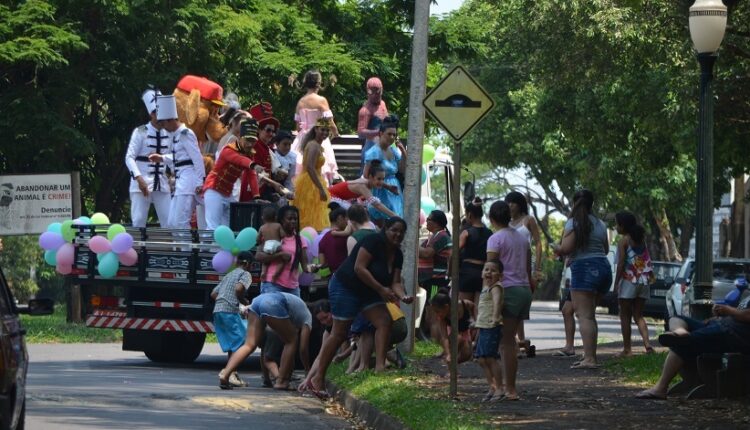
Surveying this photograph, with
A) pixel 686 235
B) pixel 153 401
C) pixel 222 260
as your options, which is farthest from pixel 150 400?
pixel 686 235

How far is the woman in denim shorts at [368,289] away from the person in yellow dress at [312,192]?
12.2ft

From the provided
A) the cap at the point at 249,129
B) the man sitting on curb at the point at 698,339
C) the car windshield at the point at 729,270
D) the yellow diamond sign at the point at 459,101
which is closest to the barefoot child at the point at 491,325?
the man sitting on curb at the point at 698,339

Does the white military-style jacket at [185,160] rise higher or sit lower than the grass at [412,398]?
higher

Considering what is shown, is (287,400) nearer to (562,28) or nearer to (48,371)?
(48,371)

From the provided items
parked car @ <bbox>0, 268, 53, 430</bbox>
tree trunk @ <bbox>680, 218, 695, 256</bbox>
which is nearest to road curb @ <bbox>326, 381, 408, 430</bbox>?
parked car @ <bbox>0, 268, 53, 430</bbox>

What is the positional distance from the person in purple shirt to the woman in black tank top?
10.1 ft

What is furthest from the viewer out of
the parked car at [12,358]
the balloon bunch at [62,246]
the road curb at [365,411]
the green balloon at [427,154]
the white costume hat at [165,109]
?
the green balloon at [427,154]

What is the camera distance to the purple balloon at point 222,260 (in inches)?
704

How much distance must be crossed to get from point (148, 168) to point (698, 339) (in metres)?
8.20

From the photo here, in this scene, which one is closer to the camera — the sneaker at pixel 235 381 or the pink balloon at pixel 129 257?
the sneaker at pixel 235 381

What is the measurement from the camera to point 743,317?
12750 mm

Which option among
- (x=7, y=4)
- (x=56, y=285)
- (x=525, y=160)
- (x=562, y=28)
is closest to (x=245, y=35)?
(x=7, y=4)

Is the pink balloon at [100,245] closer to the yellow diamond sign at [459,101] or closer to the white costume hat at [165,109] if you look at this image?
the white costume hat at [165,109]

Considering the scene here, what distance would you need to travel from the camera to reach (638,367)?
16.7m
